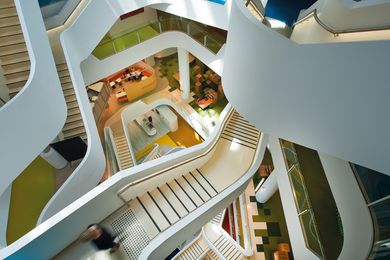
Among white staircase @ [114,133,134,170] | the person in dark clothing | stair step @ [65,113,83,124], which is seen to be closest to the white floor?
the person in dark clothing

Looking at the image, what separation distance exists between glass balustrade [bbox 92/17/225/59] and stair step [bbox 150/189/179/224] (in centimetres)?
594

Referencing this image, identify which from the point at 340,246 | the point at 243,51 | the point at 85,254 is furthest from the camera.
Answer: the point at 340,246

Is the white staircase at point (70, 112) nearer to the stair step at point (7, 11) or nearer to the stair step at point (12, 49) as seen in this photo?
the stair step at point (12, 49)

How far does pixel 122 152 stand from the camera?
442 inches

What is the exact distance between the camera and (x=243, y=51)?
14.1ft

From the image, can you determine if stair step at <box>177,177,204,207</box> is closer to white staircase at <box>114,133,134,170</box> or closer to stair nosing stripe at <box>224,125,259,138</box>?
stair nosing stripe at <box>224,125,259,138</box>

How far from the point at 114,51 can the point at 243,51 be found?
6653mm

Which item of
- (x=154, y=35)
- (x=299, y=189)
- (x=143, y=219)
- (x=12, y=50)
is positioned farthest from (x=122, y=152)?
(x=299, y=189)

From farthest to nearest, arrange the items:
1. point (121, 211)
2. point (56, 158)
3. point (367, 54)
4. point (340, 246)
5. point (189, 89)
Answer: point (189, 89)
point (56, 158)
point (121, 211)
point (340, 246)
point (367, 54)

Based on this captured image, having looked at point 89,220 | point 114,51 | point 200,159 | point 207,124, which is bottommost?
point 207,124

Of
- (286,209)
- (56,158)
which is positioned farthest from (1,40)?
(286,209)

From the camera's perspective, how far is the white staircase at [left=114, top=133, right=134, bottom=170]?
10922 mm

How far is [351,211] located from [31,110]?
651cm

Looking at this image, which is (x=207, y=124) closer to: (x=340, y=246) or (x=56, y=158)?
(x=56, y=158)
